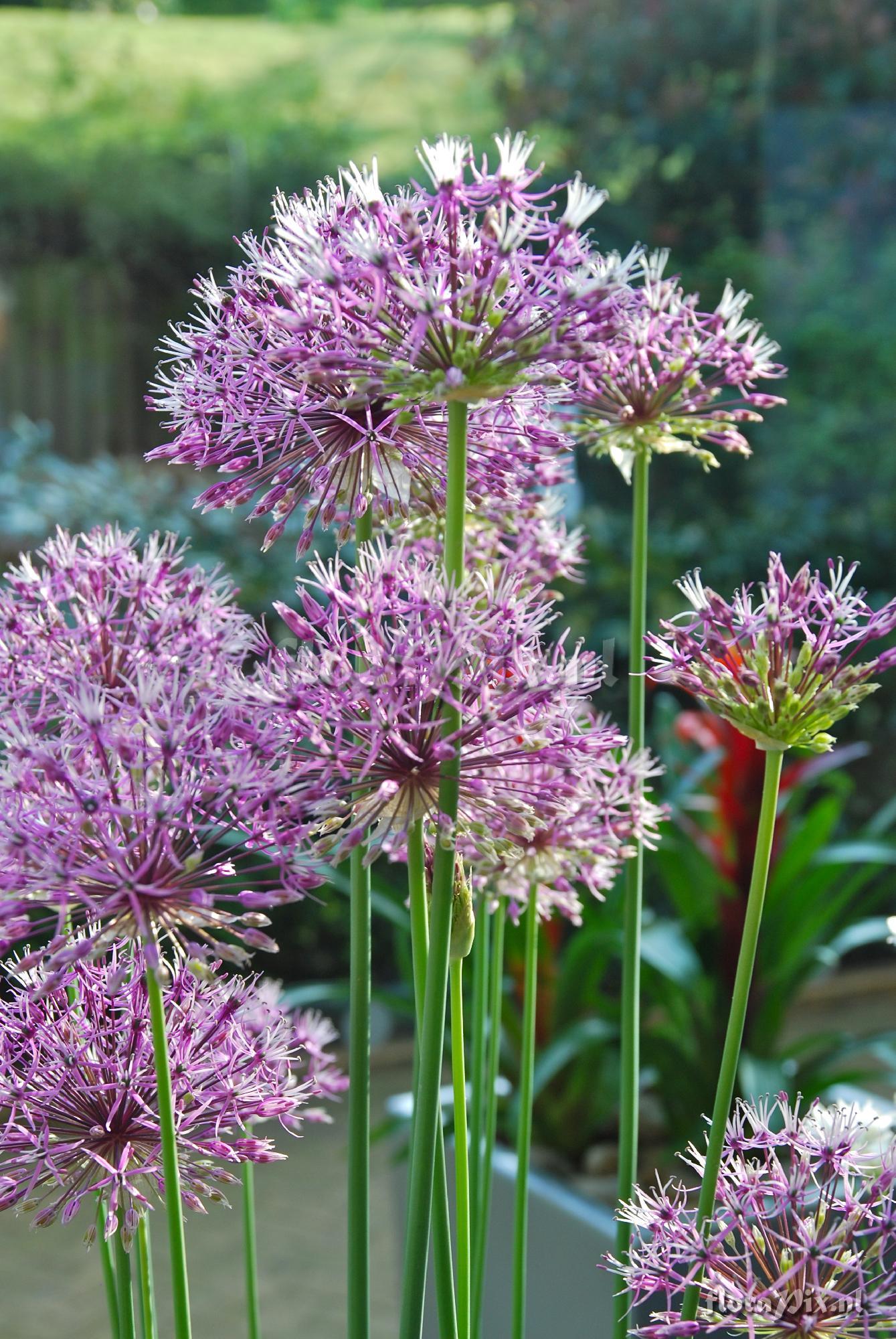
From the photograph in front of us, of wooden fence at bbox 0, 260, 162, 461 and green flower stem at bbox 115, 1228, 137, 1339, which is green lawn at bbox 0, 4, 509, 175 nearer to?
wooden fence at bbox 0, 260, 162, 461

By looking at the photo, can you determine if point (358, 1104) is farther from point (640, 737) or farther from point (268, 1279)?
point (268, 1279)

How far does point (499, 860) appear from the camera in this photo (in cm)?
50

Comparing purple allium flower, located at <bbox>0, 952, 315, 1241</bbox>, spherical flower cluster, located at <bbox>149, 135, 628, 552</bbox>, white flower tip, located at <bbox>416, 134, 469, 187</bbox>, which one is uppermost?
white flower tip, located at <bbox>416, 134, 469, 187</bbox>

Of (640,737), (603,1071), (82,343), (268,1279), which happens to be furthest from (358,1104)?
(82,343)

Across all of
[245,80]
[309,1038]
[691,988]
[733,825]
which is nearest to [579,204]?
[309,1038]

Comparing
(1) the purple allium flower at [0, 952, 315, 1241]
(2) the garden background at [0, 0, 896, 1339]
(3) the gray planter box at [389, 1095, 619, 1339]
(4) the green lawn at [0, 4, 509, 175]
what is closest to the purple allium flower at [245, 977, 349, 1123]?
(1) the purple allium flower at [0, 952, 315, 1241]

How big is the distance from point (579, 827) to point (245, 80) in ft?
10.4

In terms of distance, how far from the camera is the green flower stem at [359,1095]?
0.45 metres

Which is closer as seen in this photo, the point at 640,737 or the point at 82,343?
the point at 640,737

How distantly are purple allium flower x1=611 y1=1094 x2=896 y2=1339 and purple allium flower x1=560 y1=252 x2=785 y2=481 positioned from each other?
0.25 meters

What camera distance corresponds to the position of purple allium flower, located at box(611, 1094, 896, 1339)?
1.32 feet

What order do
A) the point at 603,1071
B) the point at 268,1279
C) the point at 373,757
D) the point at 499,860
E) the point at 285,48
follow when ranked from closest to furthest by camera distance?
the point at 373,757 < the point at 499,860 < the point at 603,1071 < the point at 268,1279 < the point at 285,48

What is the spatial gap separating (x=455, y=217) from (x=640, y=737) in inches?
8.3

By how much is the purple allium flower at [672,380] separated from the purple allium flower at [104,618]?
155mm
